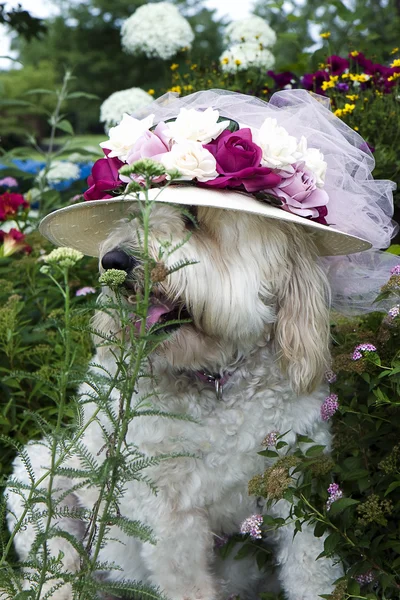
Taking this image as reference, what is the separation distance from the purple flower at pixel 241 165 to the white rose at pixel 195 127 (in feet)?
0.11

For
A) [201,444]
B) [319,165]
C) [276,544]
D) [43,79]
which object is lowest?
[43,79]

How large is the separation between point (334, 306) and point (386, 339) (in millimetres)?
390

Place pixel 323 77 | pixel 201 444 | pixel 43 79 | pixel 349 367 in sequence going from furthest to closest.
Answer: pixel 43 79
pixel 323 77
pixel 201 444
pixel 349 367

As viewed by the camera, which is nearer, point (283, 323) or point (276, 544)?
point (283, 323)

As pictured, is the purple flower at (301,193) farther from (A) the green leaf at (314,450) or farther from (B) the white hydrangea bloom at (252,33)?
(B) the white hydrangea bloom at (252,33)

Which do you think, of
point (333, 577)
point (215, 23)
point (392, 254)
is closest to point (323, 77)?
point (392, 254)

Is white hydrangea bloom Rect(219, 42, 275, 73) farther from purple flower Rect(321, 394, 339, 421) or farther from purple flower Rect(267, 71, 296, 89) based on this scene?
purple flower Rect(321, 394, 339, 421)

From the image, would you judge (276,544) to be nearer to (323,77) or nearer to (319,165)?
(319,165)

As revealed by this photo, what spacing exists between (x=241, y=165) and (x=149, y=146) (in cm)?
26

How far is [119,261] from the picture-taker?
6.63 ft

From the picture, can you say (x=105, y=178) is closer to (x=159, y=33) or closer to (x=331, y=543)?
(x=331, y=543)

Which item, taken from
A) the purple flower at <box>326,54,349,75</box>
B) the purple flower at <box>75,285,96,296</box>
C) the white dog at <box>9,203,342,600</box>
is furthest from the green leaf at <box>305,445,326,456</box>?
the purple flower at <box>326,54,349,75</box>

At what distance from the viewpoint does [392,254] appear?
2645mm


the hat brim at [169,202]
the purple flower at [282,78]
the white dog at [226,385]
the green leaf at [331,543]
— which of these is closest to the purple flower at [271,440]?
the white dog at [226,385]
